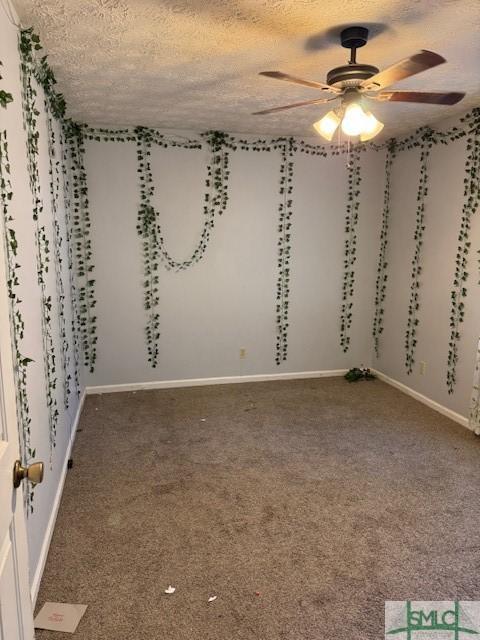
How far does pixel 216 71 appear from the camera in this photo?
116 inches

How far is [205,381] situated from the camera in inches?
202

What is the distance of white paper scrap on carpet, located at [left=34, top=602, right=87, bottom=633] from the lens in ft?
6.46

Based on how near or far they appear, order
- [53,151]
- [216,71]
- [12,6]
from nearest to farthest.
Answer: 1. [12,6]
2. [216,71]
3. [53,151]

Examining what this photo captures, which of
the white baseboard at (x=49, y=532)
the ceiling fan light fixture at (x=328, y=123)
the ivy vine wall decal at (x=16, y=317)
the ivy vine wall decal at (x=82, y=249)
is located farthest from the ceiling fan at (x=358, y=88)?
the ivy vine wall decal at (x=82, y=249)

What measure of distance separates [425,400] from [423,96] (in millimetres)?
3015

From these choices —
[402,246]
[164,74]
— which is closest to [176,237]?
[164,74]

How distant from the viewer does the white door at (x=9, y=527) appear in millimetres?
1143

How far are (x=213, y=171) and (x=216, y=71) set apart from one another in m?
1.89

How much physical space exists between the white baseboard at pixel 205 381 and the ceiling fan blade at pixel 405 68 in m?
3.36

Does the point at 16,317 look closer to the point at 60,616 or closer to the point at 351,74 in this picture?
the point at 60,616

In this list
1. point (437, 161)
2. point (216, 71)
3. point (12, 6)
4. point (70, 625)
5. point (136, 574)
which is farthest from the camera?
point (437, 161)

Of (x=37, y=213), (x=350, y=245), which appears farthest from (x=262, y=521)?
(x=350, y=245)

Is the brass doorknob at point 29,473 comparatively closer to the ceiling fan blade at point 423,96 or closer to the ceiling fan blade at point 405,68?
the ceiling fan blade at point 405,68

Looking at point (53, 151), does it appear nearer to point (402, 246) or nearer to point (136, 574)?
point (136, 574)
